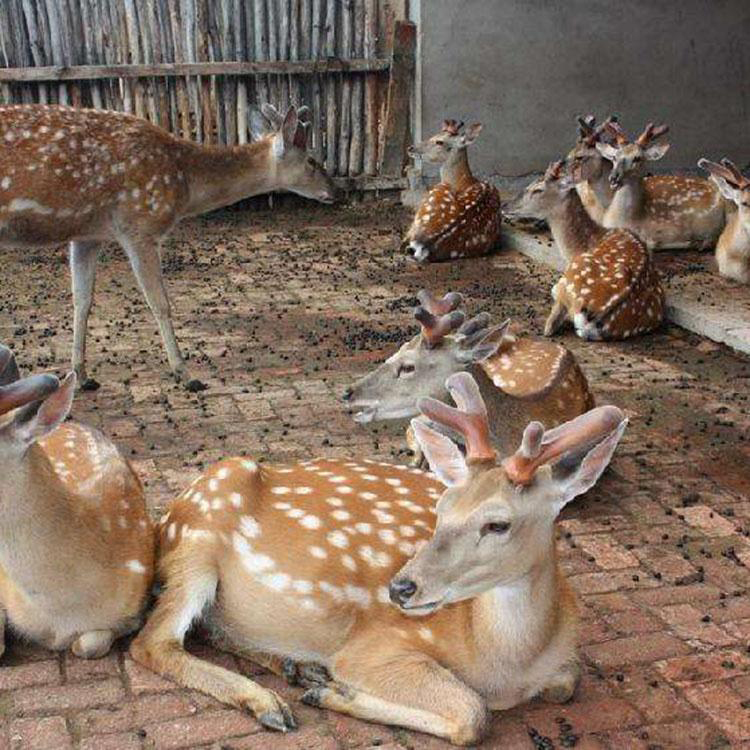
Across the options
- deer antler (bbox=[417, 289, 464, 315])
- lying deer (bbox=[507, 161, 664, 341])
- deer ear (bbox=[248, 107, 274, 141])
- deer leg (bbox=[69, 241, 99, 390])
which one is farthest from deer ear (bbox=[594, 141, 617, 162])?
deer antler (bbox=[417, 289, 464, 315])

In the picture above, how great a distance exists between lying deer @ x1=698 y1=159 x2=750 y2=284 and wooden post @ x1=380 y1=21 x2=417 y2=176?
4020 mm

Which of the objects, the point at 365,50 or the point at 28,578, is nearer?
the point at 28,578

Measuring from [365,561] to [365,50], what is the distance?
30.6 ft

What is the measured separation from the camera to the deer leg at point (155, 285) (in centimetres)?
685

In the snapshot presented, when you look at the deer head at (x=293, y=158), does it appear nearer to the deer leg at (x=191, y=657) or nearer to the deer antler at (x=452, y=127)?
the deer antler at (x=452, y=127)

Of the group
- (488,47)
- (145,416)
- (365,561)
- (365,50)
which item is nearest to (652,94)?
(488,47)

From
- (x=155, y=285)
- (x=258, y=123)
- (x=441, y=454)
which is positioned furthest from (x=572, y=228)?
(x=441, y=454)

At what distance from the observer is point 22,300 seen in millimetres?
8617

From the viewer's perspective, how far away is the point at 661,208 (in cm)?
1002

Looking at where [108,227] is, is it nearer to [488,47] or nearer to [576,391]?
[576,391]

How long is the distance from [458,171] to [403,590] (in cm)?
820

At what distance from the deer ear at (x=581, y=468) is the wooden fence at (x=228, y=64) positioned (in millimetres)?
9186

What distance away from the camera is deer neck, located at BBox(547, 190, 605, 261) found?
8.93m

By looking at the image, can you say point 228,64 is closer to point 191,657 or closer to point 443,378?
point 443,378
